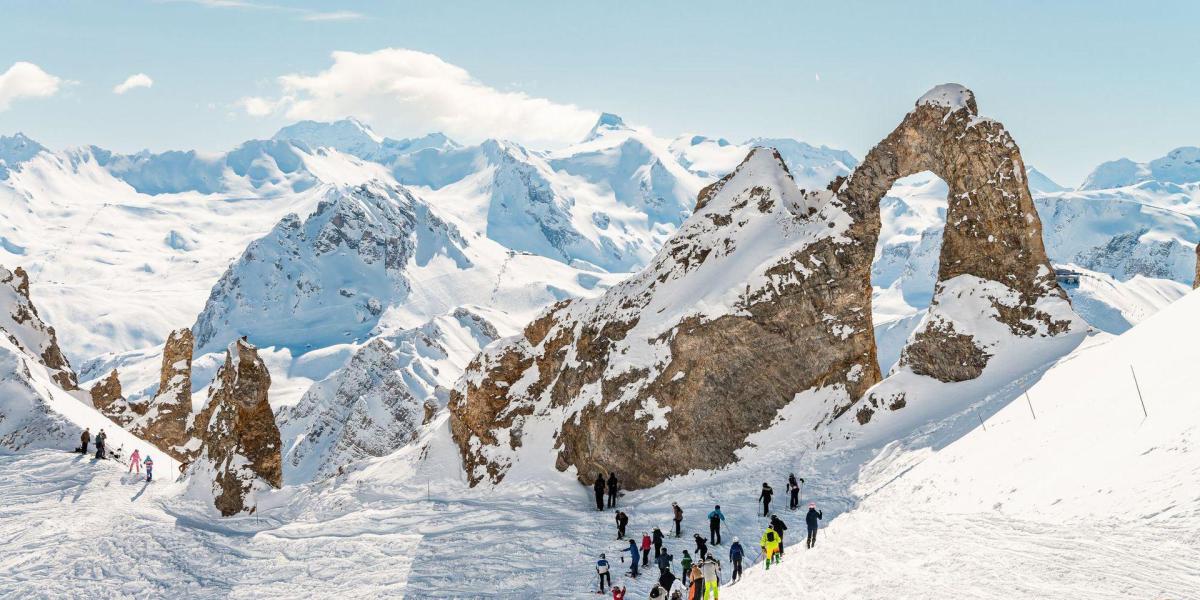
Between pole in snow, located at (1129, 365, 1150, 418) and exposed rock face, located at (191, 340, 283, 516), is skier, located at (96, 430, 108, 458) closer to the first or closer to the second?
exposed rock face, located at (191, 340, 283, 516)

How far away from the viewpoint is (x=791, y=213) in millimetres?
48250

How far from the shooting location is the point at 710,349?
145 ft

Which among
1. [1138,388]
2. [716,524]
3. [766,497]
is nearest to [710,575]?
[716,524]

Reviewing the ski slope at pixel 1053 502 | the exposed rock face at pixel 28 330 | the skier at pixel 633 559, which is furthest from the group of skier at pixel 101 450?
the ski slope at pixel 1053 502

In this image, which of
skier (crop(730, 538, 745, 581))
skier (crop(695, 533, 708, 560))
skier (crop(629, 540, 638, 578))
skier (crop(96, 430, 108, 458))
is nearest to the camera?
skier (crop(730, 538, 745, 581))

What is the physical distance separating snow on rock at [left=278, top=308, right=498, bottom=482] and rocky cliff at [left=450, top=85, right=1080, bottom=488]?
93.6 feet

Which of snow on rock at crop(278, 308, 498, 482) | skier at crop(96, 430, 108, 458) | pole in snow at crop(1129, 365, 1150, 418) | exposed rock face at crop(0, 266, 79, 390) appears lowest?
snow on rock at crop(278, 308, 498, 482)

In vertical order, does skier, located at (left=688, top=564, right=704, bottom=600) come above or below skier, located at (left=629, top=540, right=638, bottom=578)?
above

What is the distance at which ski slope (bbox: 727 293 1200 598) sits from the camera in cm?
1719

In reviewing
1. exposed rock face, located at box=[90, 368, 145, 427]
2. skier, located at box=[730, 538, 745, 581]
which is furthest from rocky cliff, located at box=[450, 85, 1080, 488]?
exposed rock face, located at box=[90, 368, 145, 427]

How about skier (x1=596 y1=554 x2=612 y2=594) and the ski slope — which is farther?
skier (x1=596 y1=554 x2=612 y2=594)

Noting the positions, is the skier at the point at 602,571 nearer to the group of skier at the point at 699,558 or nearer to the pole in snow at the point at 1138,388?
the group of skier at the point at 699,558

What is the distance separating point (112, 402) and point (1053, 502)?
3379 inches

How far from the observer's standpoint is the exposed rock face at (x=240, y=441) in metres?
45.8
